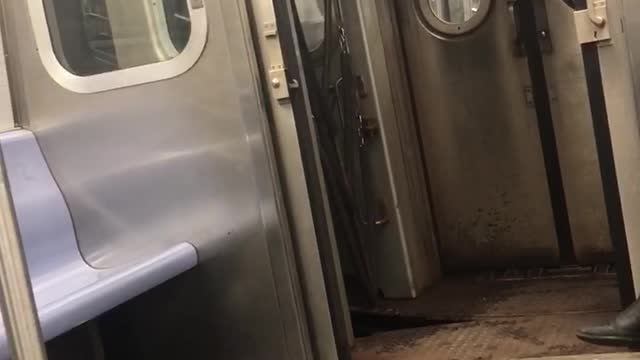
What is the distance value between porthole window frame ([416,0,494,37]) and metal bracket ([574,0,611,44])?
1080mm

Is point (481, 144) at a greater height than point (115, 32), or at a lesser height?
lesser

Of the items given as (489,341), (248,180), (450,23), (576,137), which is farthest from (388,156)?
(248,180)

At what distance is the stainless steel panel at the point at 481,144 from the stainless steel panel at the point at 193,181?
1.33m

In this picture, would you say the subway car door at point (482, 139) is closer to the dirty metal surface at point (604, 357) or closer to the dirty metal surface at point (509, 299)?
the dirty metal surface at point (509, 299)

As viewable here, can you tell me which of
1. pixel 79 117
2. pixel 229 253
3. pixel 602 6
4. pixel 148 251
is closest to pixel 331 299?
pixel 229 253

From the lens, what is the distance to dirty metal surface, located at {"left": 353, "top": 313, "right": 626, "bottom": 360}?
99.6 inches

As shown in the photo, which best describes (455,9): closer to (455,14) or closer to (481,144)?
(455,14)

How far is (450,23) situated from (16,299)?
2.50m

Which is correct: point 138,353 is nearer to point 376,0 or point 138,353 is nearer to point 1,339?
point 1,339

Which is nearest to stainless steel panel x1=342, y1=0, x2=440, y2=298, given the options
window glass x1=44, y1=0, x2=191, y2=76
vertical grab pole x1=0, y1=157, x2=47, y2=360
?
window glass x1=44, y1=0, x2=191, y2=76

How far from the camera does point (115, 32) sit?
8.70 feet

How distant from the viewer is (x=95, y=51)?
8.79ft

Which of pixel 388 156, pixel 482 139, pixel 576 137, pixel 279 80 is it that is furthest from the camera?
pixel 482 139

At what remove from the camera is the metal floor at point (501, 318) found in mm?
2596
